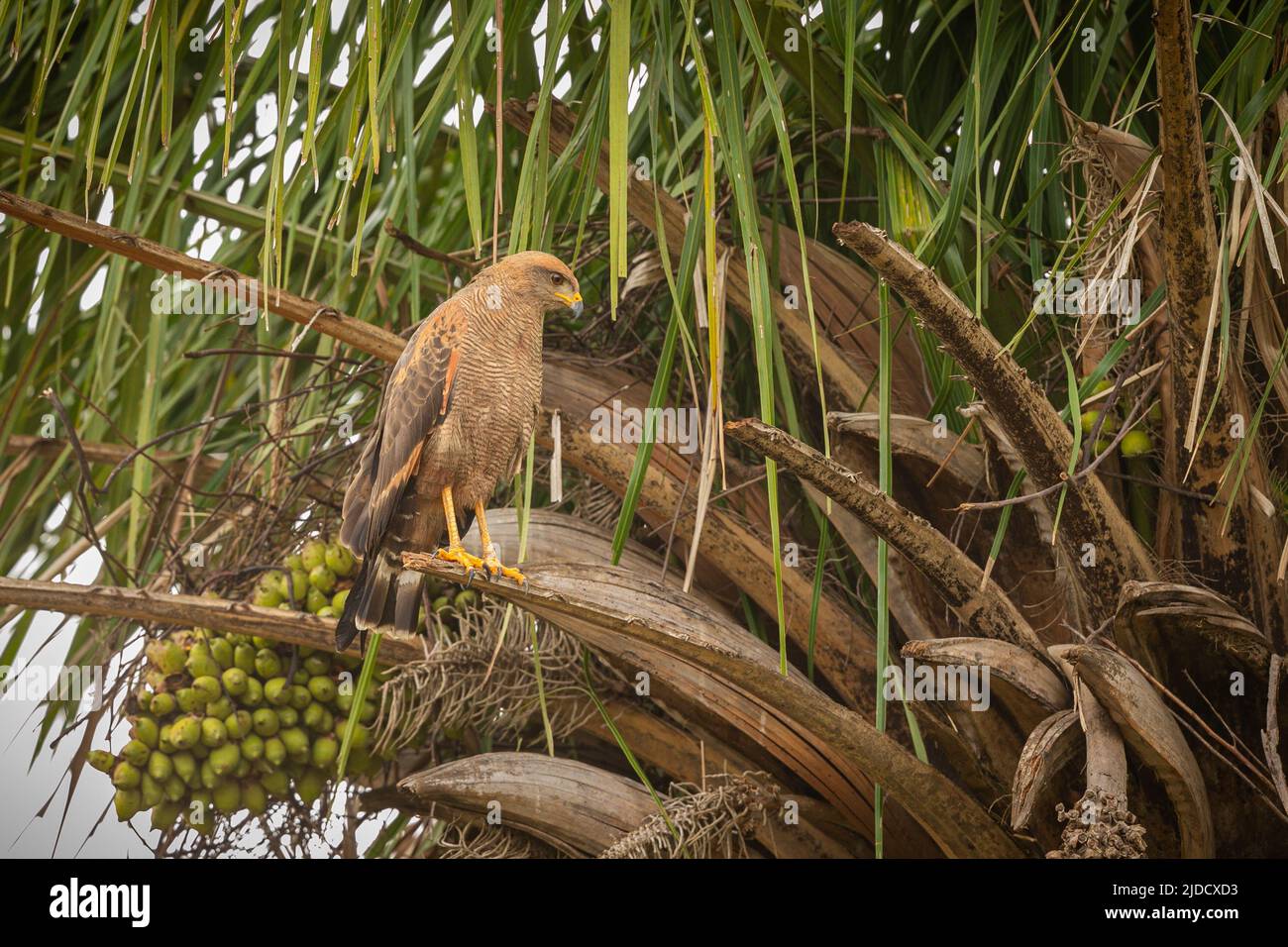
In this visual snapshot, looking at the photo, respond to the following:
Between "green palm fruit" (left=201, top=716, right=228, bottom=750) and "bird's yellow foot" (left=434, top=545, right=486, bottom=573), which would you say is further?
"green palm fruit" (left=201, top=716, right=228, bottom=750)

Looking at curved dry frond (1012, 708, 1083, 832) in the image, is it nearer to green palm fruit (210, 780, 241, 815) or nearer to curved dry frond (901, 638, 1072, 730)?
curved dry frond (901, 638, 1072, 730)

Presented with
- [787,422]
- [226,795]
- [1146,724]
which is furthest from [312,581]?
[1146,724]

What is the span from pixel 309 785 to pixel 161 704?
0.25m

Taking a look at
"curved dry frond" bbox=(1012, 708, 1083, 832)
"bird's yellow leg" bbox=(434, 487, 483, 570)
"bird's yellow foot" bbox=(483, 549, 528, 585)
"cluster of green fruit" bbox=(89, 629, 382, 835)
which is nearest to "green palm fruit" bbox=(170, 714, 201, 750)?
"cluster of green fruit" bbox=(89, 629, 382, 835)

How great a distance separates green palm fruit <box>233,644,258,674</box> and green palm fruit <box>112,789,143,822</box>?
22 centimetres

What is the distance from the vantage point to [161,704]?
5.51ft

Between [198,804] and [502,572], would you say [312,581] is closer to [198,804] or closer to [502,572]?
[198,804]

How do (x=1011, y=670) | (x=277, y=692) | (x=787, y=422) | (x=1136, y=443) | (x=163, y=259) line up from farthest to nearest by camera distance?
(x=787, y=422) < (x=277, y=692) < (x=1136, y=443) < (x=163, y=259) < (x=1011, y=670)

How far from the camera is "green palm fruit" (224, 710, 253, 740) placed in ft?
5.55

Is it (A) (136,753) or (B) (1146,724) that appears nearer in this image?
(B) (1146,724)

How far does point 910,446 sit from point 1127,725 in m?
0.49

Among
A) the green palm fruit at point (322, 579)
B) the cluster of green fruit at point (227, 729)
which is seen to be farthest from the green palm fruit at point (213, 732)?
the green palm fruit at point (322, 579)

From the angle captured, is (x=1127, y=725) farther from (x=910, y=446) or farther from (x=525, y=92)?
(x=525, y=92)

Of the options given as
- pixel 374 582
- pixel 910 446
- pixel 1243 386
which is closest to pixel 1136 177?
pixel 1243 386
